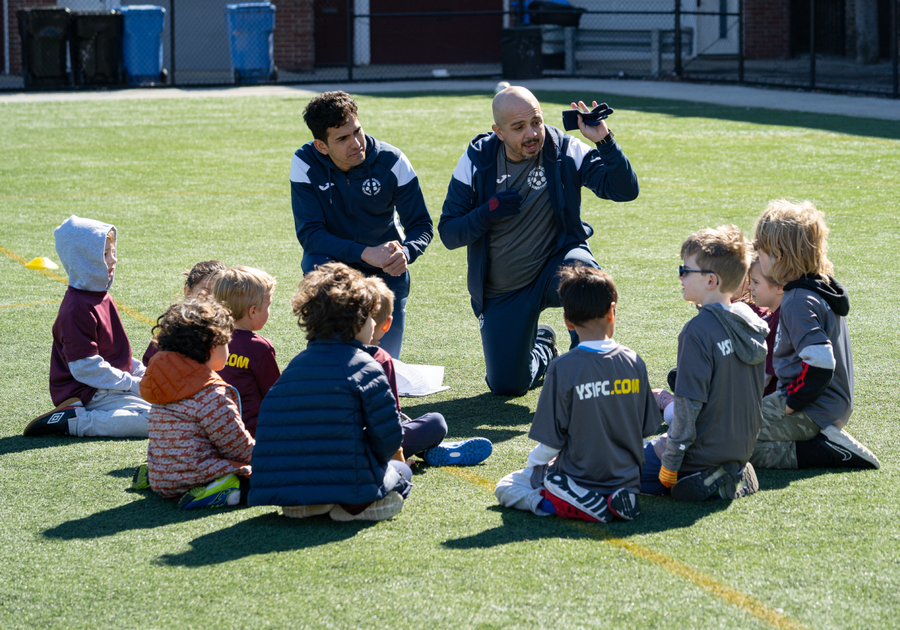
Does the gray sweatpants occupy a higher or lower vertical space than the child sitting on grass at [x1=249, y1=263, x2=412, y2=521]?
lower

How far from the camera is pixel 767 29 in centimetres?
2766

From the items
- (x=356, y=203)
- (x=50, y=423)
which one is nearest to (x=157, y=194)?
(x=356, y=203)

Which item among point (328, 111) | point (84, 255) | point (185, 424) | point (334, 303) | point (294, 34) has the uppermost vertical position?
point (294, 34)

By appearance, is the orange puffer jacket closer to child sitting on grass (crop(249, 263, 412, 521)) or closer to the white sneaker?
child sitting on grass (crop(249, 263, 412, 521))

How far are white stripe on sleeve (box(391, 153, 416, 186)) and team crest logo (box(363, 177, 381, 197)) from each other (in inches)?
4.8

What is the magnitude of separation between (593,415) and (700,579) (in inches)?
27.7

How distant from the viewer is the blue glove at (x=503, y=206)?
5.36 m

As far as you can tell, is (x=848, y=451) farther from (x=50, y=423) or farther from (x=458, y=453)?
(x=50, y=423)

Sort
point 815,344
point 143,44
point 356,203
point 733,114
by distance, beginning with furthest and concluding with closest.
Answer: point 143,44 < point 733,114 < point 356,203 < point 815,344

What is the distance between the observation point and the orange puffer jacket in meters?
4.11

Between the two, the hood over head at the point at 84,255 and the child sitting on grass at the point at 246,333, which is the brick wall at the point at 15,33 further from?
the child sitting on grass at the point at 246,333

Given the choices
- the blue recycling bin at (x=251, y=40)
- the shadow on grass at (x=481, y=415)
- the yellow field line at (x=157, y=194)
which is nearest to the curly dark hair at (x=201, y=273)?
the shadow on grass at (x=481, y=415)

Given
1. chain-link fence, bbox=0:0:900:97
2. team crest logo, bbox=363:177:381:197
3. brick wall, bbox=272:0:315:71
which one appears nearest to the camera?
team crest logo, bbox=363:177:381:197

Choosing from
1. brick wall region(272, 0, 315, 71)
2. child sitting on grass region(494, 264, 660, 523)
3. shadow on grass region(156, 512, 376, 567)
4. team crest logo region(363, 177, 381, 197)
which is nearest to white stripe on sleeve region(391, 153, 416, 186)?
Result: team crest logo region(363, 177, 381, 197)
